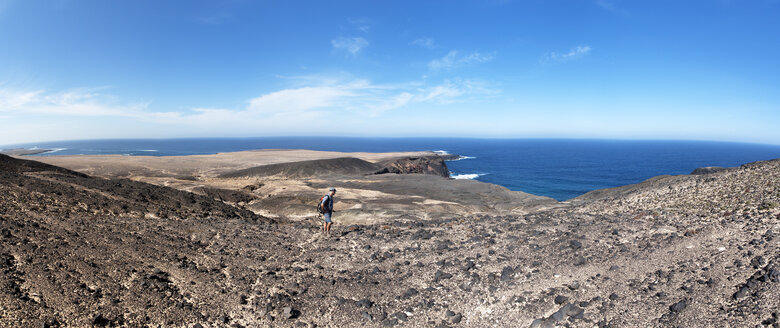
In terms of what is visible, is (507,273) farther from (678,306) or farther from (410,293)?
(678,306)

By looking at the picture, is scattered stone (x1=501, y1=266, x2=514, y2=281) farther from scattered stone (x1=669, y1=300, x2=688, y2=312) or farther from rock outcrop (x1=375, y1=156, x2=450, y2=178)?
rock outcrop (x1=375, y1=156, x2=450, y2=178)

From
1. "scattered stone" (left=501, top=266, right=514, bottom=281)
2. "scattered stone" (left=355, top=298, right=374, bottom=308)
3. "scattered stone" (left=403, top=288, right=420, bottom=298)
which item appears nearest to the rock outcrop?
"scattered stone" (left=501, top=266, right=514, bottom=281)

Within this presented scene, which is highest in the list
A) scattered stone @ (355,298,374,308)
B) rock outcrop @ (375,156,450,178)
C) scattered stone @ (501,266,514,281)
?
scattered stone @ (501,266,514,281)

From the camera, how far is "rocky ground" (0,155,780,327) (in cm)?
655

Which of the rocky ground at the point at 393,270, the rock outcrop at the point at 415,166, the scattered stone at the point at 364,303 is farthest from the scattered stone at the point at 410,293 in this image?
the rock outcrop at the point at 415,166

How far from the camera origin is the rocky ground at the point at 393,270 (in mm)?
6547

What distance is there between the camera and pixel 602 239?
36.0 ft

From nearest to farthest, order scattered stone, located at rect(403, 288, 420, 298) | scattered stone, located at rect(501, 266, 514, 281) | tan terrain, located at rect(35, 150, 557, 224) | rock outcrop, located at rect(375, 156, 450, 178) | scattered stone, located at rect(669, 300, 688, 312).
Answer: scattered stone, located at rect(669, 300, 688, 312), scattered stone, located at rect(403, 288, 420, 298), scattered stone, located at rect(501, 266, 514, 281), tan terrain, located at rect(35, 150, 557, 224), rock outcrop, located at rect(375, 156, 450, 178)

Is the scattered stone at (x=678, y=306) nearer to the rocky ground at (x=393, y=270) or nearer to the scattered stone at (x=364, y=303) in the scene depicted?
the rocky ground at (x=393, y=270)

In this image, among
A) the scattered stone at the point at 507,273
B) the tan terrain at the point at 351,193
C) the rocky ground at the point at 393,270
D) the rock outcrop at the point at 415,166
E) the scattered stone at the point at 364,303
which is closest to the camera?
the rocky ground at the point at 393,270

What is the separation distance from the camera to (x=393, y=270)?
32.1ft

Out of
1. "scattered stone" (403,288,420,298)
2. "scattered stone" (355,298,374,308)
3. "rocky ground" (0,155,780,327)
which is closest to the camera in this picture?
"rocky ground" (0,155,780,327)

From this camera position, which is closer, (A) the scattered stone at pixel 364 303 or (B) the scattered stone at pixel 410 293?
(A) the scattered stone at pixel 364 303

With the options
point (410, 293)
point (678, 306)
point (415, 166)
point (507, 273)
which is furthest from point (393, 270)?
point (415, 166)
